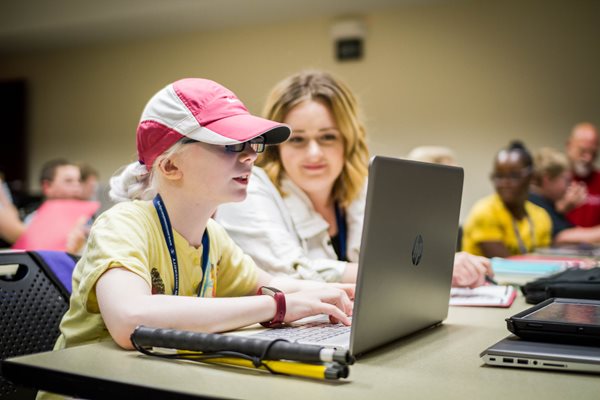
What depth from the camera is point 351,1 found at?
18.0 feet

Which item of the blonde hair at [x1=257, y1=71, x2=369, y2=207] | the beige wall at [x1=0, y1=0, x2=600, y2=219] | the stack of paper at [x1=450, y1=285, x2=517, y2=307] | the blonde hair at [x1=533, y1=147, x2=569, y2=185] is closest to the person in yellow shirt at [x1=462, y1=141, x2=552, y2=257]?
the blonde hair at [x1=533, y1=147, x2=569, y2=185]

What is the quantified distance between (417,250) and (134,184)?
2.00 feet

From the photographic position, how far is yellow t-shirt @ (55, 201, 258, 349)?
1.02m

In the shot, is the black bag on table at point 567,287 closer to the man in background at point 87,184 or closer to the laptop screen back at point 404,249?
the laptop screen back at point 404,249

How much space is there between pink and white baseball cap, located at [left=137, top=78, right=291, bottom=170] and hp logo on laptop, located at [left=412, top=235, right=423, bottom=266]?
0.34 m

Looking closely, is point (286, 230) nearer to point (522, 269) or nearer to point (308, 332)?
point (308, 332)

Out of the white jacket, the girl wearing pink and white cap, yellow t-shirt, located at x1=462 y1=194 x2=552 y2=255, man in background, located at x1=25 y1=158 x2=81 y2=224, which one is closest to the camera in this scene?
the girl wearing pink and white cap

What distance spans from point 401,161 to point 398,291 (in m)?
0.21

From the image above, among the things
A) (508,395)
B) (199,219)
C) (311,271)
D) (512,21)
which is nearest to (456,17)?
(512,21)

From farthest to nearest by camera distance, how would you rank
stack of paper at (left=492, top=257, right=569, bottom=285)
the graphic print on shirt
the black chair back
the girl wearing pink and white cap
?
stack of paper at (left=492, top=257, right=569, bottom=285)
the black chair back
the graphic print on shirt
the girl wearing pink and white cap

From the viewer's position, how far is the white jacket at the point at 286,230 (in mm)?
1648

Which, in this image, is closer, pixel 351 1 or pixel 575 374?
pixel 575 374

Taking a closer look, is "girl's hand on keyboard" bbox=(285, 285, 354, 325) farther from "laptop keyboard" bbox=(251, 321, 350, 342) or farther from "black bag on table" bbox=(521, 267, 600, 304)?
"black bag on table" bbox=(521, 267, 600, 304)

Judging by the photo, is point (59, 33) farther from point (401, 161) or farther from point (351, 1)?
point (401, 161)
